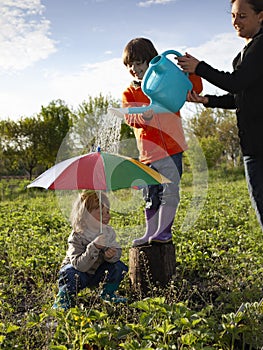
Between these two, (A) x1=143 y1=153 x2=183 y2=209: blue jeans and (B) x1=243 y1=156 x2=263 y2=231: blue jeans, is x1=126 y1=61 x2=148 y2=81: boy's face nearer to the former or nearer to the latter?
(A) x1=143 y1=153 x2=183 y2=209: blue jeans

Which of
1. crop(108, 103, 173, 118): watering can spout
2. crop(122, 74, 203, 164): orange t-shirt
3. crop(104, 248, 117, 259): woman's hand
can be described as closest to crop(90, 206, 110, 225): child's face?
crop(104, 248, 117, 259): woman's hand

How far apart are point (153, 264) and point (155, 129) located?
1020 millimetres

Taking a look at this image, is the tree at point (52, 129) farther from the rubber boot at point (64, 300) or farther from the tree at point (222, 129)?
the rubber boot at point (64, 300)

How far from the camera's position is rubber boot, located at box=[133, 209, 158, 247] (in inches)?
148

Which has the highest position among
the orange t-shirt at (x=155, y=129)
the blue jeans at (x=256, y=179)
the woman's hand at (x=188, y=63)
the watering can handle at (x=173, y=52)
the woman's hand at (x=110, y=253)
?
the watering can handle at (x=173, y=52)

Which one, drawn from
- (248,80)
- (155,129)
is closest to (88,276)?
(155,129)

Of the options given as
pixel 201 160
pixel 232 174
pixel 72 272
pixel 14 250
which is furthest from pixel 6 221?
pixel 232 174

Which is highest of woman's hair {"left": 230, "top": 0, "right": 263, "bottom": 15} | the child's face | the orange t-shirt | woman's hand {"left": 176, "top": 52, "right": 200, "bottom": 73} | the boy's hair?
woman's hair {"left": 230, "top": 0, "right": 263, "bottom": 15}

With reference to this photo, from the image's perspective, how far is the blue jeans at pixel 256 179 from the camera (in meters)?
3.16

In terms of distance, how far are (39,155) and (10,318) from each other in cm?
2097

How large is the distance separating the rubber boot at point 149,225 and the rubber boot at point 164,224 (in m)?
0.04

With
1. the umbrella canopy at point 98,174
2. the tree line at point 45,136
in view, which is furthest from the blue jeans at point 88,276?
the tree line at point 45,136

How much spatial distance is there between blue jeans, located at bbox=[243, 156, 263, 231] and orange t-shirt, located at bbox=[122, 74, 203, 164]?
54 centimetres

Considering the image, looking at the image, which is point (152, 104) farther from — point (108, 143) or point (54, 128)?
point (54, 128)
